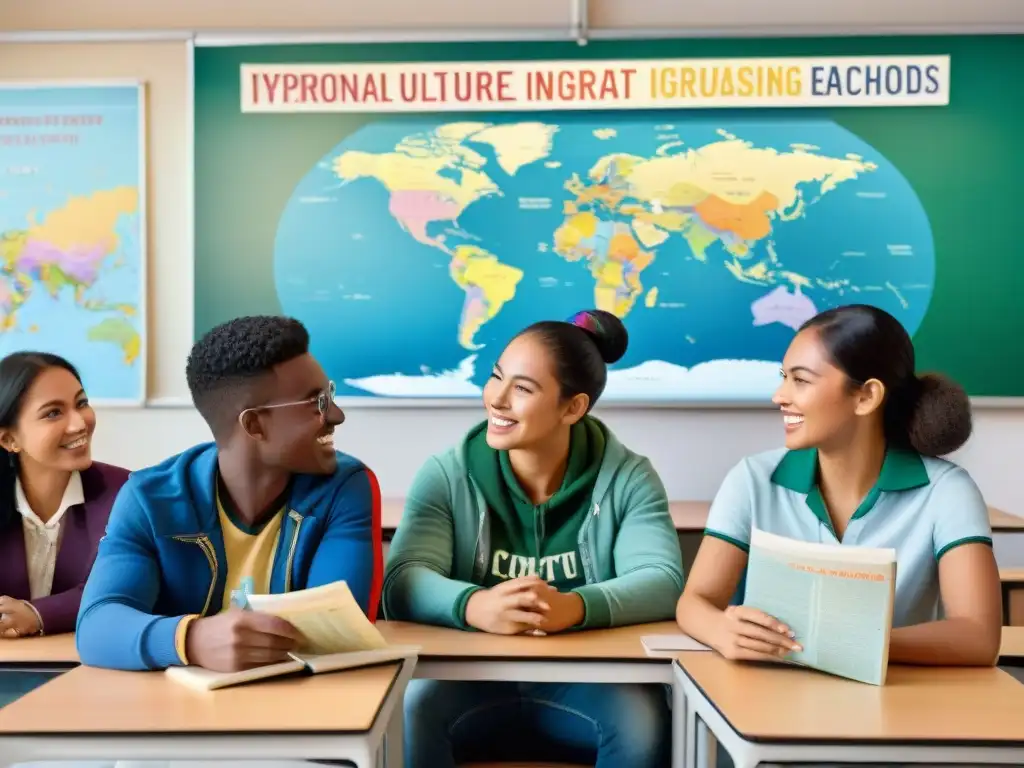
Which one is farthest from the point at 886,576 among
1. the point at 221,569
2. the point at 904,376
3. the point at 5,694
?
the point at 5,694

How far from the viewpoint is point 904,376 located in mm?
1603

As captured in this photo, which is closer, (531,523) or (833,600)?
(833,600)

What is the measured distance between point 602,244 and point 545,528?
5.41 feet

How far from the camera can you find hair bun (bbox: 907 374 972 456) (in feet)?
5.07

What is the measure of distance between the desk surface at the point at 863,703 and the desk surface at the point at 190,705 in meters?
0.47

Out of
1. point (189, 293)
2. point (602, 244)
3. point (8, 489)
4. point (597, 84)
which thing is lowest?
point (8, 489)

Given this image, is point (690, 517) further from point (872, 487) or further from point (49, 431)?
point (49, 431)

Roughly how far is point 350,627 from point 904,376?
3.49 feet

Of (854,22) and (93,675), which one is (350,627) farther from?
(854,22)

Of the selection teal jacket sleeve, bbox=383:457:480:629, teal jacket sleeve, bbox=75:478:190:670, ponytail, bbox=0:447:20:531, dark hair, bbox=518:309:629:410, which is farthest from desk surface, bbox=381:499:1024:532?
teal jacket sleeve, bbox=75:478:190:670

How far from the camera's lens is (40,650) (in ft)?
4.80

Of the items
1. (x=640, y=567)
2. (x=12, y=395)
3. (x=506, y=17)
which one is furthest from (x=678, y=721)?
(x=506, y=17)

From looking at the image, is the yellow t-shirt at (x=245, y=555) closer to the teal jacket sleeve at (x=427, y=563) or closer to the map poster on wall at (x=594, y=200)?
the teal jacket sleeve at (x=427, y=563)

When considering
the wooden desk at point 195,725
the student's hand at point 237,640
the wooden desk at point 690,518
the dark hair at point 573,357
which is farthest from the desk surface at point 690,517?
the wooden desk at point 195,725
